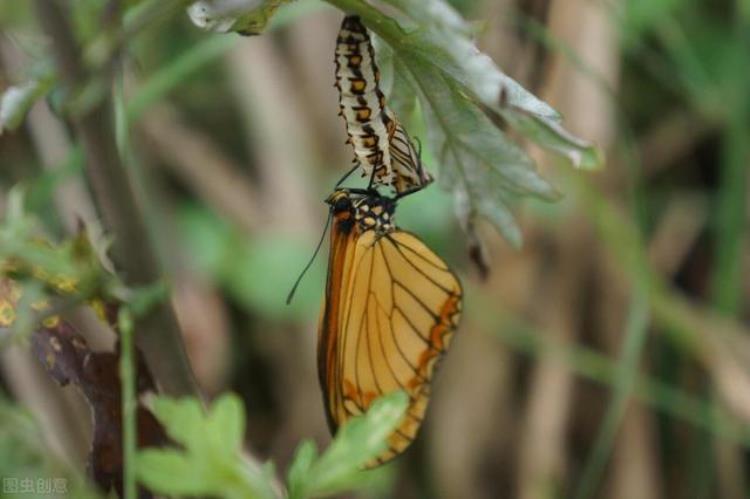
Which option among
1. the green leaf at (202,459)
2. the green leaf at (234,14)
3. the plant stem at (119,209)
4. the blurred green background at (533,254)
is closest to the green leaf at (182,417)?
the green leaf at (202,459)

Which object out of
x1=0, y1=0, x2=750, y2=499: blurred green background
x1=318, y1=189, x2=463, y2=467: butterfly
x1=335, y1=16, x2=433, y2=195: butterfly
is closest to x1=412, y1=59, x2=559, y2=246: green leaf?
x1=335, y1=16, x2=433, y2=195: butterfly

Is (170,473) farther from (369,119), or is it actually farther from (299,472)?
(369,119)

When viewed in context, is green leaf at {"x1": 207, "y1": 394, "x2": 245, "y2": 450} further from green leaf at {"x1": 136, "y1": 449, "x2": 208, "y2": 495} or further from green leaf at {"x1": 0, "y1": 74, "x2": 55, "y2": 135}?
green leaf at {"x1": 0, "y1": 74, "x2": 55, "y2": 135}

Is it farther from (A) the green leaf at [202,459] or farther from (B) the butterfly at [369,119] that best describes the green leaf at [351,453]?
(B) the butterfly at [369,119]

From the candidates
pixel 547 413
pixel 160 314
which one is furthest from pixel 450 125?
pixel 547 413

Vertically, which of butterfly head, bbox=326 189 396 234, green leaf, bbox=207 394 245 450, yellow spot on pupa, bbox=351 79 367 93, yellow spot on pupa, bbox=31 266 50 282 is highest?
yellow spot on pupa, bbox=351 79 367 93
